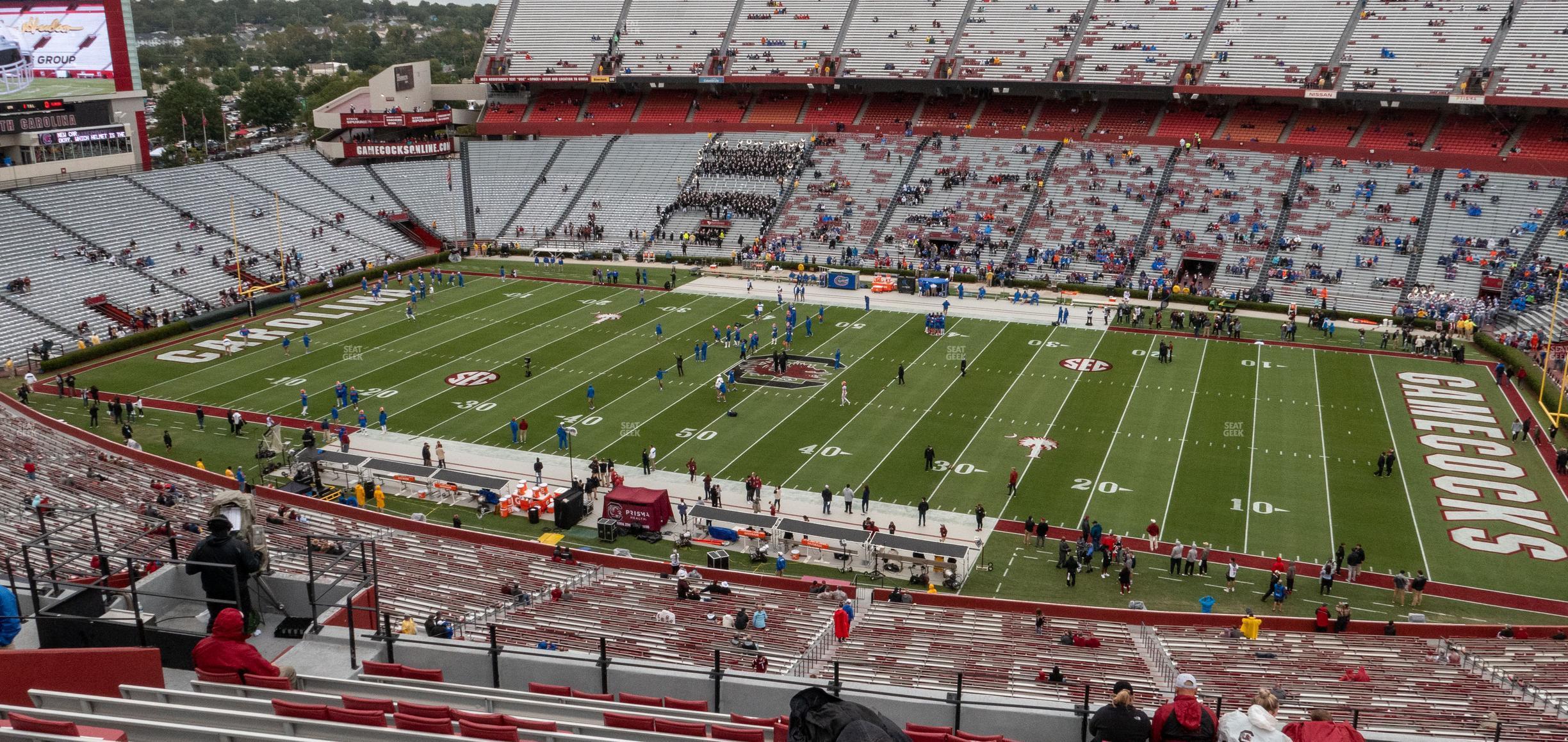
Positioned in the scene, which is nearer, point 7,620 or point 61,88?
point 7,620

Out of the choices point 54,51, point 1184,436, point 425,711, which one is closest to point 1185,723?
point 425,711

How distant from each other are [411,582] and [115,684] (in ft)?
41.7

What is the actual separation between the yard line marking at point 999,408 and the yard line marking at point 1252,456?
19.0 feet

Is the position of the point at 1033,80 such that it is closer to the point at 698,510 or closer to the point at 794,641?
the point at 698,510

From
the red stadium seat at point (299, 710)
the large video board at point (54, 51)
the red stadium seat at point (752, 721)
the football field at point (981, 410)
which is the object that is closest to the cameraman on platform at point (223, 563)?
the red stadium seat at point (299, 710)

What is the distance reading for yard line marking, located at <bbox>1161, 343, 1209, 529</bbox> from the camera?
1137 inches

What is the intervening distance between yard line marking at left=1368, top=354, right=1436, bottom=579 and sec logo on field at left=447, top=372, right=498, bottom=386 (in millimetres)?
29251

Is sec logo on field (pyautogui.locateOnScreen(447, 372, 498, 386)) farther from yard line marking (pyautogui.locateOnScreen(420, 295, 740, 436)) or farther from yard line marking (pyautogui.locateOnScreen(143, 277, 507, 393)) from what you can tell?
yard line marking (pyautogui.locateOnScreen(143, 277, 507, 393))

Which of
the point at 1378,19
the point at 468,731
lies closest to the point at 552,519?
the point at 468,731

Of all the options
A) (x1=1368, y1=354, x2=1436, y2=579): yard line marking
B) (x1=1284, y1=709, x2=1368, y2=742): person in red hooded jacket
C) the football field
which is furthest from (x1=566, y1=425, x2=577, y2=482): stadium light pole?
(x1=1284, y1=709, x2=1368, y2=742): person in red hooded jacket

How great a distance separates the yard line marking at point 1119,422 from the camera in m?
29.8

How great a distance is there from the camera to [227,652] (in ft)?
31.8

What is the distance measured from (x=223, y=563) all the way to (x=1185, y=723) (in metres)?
8.54

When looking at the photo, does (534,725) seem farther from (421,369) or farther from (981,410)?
(421,369)
